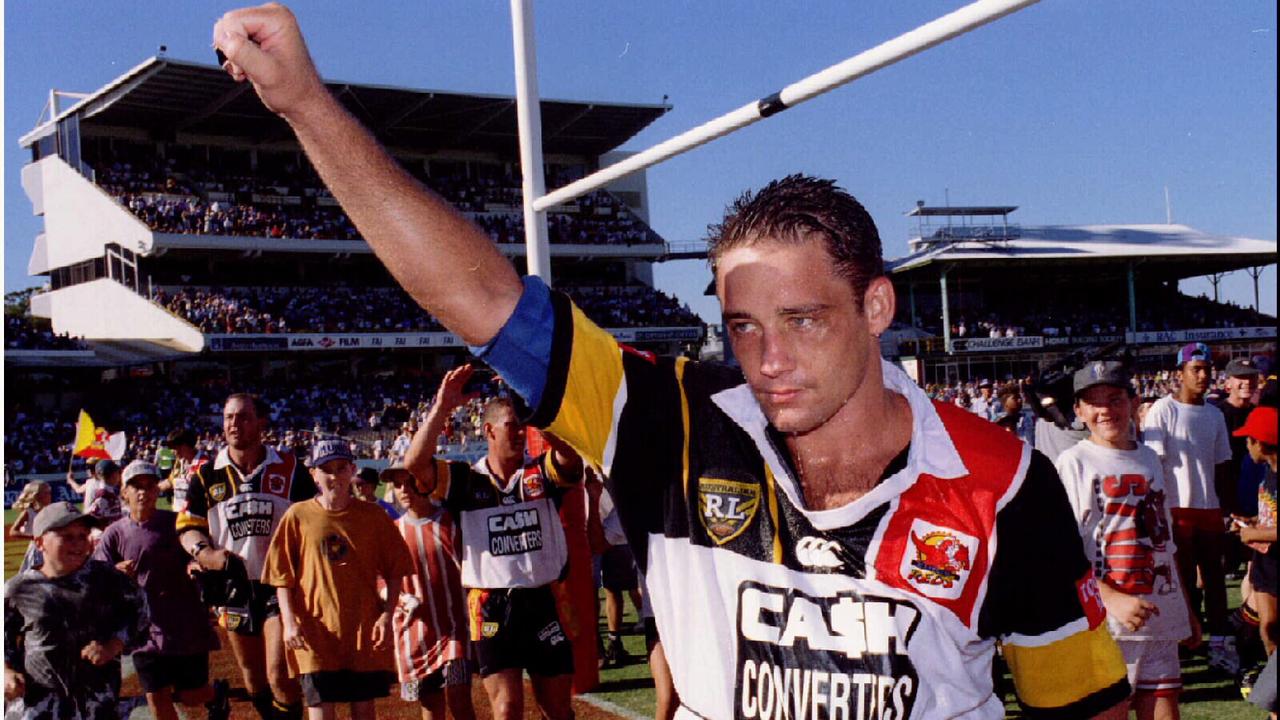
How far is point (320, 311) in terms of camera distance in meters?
40.4

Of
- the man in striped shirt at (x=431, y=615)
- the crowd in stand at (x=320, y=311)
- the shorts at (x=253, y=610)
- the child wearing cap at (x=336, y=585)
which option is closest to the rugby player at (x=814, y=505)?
the man in striped shirt at (x=431, y=615)

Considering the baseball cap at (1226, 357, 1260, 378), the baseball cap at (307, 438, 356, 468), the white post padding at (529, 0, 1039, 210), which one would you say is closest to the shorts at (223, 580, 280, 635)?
the baseball cap at (307, 438, 356, 468)

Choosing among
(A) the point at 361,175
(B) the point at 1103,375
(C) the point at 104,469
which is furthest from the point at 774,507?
(C) the point at 104,469

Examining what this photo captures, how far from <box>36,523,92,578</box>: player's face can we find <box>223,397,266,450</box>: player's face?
58.2 inches

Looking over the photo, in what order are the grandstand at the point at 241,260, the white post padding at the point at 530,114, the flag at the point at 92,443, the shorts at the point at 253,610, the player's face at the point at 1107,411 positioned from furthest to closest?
the grandstand at the point at 241,260 < the flag at the point at 92,443 < the shorts at the point at 253,610 < the player's face at the point at 1107,411 < the white post padding at the point at 530,114

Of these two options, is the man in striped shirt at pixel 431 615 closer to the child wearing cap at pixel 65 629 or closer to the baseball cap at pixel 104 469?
the child wearing cap at pixel 65 629

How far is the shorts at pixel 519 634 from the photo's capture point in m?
5.75

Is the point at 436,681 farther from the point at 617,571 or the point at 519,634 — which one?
the point at 617,571

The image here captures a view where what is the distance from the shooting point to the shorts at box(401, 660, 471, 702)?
631 cm

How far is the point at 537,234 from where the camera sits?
13.0 ft

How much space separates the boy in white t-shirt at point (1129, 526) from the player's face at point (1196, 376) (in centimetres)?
220

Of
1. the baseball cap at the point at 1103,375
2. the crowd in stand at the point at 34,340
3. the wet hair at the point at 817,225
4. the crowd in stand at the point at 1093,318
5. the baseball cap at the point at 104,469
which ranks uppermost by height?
the crowd in stand at the point at 34,340

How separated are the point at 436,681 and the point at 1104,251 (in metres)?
47.9

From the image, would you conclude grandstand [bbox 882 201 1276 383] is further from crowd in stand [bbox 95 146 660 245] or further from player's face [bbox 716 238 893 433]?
player's face [bbox 716 238 893 433]
